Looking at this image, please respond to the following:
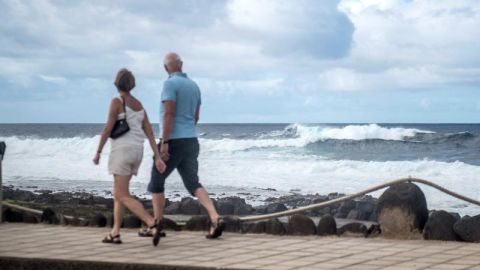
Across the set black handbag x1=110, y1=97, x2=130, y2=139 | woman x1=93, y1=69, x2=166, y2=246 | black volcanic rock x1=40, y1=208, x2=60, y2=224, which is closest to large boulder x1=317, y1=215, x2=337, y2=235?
woman x1=93, y1=69, x2=166, y2=246

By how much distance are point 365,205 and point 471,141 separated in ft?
112

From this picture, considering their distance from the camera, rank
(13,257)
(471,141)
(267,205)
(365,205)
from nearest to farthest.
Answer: (13,257)
(365,205)
(267,205)
(471,141)

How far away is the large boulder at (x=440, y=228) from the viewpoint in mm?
8984

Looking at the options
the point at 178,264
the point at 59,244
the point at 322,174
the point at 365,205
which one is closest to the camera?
the point at 178,264

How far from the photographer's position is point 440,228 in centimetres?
899

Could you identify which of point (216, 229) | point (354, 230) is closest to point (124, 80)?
point (216, 229)

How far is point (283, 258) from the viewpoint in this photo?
7.88 m

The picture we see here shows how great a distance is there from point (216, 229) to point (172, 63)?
1.78 metres

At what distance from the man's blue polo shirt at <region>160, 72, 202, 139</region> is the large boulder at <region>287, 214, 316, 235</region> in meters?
1.51

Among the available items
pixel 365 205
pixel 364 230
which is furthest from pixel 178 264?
pixel 365 205

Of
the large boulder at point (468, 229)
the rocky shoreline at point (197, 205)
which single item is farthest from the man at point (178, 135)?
the rocky shoreline at point (197, 205)

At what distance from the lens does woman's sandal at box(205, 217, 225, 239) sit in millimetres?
9141

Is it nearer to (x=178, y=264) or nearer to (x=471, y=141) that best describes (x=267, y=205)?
(x=178, y=264)

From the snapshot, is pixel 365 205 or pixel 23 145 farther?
pixel 23 145
